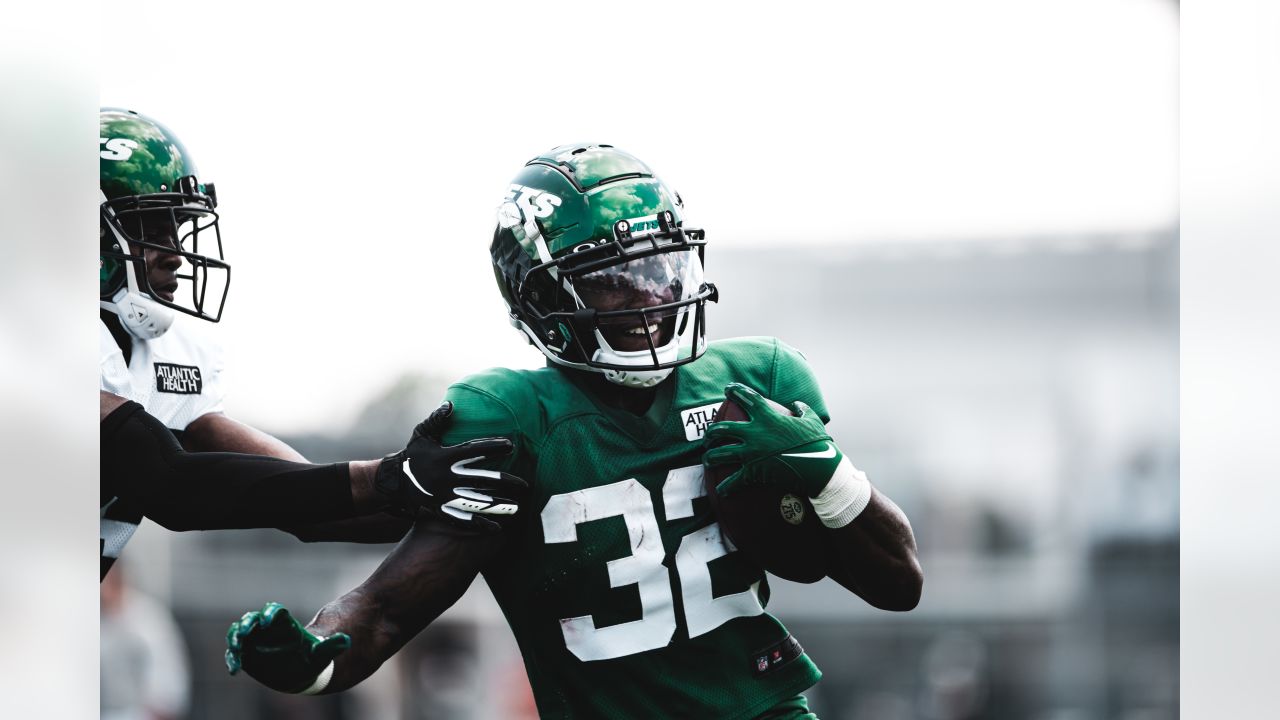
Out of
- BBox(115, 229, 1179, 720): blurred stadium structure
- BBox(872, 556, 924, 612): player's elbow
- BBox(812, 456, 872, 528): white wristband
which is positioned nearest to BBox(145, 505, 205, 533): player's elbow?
BBox(812, 456, 872, 528): white wristband

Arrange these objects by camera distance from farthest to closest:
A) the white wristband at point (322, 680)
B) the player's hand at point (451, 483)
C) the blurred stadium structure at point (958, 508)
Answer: the blurred stadium structure at point (958, 508) → the player's hand at point (451, 483) → the white wristband at point (322, 680)

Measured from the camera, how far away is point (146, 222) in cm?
293

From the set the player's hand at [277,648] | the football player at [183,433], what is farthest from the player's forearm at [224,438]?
the player's hand at [277,648]

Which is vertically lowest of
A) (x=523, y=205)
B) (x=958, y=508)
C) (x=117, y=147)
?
(x=958, y=508)

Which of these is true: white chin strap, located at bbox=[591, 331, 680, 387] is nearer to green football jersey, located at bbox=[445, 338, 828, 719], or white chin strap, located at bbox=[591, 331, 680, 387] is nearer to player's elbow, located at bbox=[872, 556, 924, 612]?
green football jersey, located at bbox=[445, 338, 828, 719]

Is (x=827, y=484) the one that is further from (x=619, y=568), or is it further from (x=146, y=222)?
(x=146, y=222)

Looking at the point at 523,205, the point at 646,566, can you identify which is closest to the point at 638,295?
the point at 523,205

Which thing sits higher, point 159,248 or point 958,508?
point 159,248

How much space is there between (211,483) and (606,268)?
88cm

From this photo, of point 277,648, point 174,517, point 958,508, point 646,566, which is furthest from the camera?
point 958,508

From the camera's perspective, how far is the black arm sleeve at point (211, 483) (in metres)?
2.52

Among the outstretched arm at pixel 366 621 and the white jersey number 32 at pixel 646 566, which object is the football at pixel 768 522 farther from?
the outstretched arm at pixel 366 621

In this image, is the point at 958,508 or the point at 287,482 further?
the point at 958,508

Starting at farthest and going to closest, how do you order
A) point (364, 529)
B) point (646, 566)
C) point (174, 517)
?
point (364, 529)
point (646, 566)
point (174, 517)
